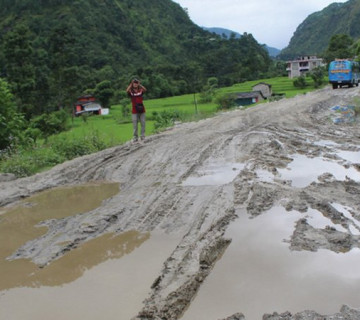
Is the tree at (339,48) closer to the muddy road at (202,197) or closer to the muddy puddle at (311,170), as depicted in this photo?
the muddy road at (202,197)

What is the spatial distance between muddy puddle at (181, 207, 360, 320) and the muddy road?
0.18 feet

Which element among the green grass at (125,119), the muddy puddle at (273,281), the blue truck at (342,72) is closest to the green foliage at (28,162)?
the green grass at (125,119)

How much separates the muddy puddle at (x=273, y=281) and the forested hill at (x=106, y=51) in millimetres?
29396

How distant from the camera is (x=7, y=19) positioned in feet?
225

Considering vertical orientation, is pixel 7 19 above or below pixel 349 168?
above

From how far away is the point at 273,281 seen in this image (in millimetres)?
3611

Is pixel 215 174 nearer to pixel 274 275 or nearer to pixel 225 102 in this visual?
pixel 274 275

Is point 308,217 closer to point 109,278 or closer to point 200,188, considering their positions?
point 200,188

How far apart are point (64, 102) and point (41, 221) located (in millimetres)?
37201

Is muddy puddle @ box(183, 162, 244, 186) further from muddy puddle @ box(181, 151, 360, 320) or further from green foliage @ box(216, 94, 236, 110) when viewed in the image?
green foliage @ box(216, 94, 236, 110)

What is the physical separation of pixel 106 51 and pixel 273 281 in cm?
7087

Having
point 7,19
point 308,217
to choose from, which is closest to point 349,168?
point 308,217

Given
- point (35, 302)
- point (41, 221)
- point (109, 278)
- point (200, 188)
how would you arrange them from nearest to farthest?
point (35, 302), point (109, 278), point (41, 221), point (200, 188)

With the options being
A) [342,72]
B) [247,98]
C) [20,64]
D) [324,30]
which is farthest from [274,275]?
[324,30]
